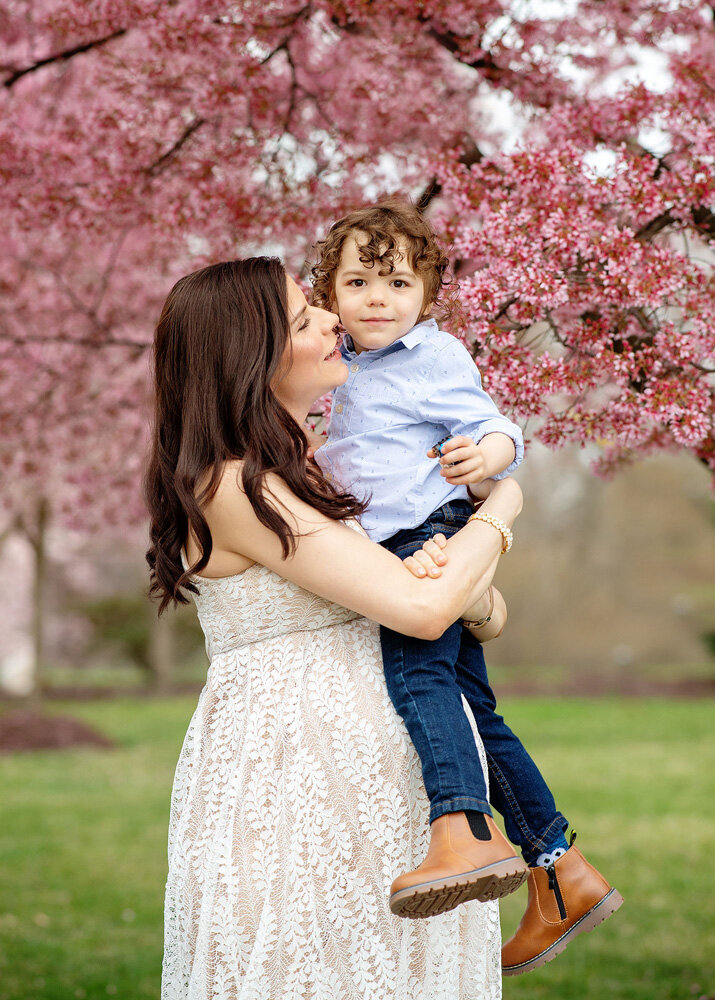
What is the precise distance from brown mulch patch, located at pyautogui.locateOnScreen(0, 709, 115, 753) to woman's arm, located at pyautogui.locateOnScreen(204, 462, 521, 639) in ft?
34.2

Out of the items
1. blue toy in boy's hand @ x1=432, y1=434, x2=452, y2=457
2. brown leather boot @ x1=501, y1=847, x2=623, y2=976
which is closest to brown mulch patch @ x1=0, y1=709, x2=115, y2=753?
brown leather boot @ x1=501, y1=847, x2=623, y2=976

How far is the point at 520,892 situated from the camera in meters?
7.20

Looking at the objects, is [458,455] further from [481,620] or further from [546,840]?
[546,840]

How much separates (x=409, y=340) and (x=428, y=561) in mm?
568

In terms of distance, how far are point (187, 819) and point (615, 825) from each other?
6763mm

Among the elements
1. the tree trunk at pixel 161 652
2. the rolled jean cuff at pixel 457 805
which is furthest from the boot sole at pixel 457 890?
the tree trunk at pixel 161 652

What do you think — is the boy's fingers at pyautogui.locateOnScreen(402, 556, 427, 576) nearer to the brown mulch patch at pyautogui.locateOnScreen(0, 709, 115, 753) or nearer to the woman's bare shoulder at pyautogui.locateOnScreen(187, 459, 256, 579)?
the woman's bare shoulder at pyautogui.locateOnScreen(187, 459, 256, 579)

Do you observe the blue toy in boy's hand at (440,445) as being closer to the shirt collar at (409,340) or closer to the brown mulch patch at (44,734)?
the shirt collar at (409,340)

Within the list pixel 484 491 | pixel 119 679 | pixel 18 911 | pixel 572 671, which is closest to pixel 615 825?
pixel 18 911

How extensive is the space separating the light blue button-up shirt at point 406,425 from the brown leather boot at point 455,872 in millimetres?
637

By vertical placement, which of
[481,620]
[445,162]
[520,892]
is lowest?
[520,892]

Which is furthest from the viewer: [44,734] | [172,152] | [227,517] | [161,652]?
[161,652]

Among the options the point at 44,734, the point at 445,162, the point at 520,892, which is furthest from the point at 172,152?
the point at 44,734

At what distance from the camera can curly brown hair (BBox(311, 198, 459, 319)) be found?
8.00 ft
